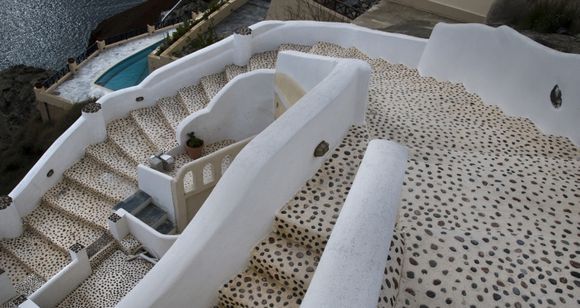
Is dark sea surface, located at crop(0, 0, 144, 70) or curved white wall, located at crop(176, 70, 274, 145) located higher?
curved white wall, located at crop(176, 70, 274, 145)

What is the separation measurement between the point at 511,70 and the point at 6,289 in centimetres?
720

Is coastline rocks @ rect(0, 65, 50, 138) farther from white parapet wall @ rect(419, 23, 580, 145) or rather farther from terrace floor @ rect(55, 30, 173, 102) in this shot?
white parapet wall @ rect(419, 23, 580, 145)

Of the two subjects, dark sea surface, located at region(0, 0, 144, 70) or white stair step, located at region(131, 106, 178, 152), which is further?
dark sea surface, located at region(0, 0, 144, 70)

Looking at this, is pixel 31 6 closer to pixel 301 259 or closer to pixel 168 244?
pixel 168 244

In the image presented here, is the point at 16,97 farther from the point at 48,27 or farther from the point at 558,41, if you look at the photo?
the point at 558,41

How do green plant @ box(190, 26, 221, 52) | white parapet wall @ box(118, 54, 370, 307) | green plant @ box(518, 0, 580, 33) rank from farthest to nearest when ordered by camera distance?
1. green plant @ box(190, 26, 221, 52)
2. green plant @ box(518, 0, 580, 33)
3. white parapet wall @ box(118, 54, 370, 307)

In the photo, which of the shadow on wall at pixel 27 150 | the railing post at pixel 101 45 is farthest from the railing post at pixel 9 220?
the railing post at pixel 101 45

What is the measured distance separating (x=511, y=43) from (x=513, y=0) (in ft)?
18.0

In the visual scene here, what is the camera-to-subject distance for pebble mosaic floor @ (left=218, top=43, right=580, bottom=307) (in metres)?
3.43

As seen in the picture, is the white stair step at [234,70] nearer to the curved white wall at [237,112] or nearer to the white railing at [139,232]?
the curved white wall at [237,112]

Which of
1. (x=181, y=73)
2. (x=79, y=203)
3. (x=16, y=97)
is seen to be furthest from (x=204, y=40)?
(x=16, y=97)

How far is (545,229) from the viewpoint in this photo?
4.10 metres

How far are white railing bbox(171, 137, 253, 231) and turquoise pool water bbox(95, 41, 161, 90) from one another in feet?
20.1

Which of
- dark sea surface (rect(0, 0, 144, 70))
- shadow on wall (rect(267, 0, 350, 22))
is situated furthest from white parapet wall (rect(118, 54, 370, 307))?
dark sea surface (rect(0, 0, 144, 70))
